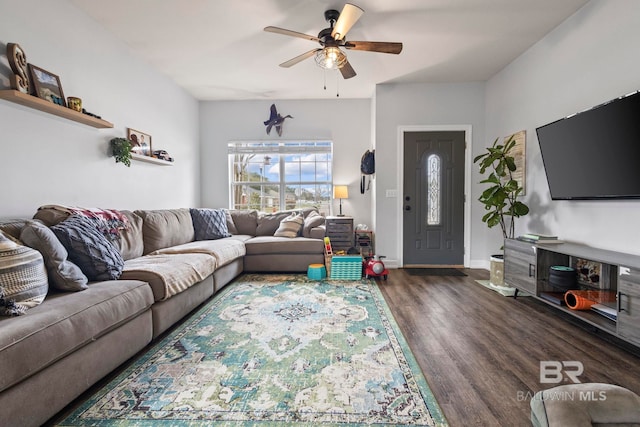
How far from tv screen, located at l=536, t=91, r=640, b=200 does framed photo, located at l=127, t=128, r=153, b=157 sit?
4398mm

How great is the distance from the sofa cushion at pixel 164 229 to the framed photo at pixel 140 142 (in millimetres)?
782

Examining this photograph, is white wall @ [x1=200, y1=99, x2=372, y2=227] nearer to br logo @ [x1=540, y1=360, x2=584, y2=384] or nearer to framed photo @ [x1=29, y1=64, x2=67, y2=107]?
framed photo @ [x1=29, y1=64, x2=67, y2=107]

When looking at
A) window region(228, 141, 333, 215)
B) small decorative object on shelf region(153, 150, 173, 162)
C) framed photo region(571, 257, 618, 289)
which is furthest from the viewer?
window region(228, 141, 333, 215)

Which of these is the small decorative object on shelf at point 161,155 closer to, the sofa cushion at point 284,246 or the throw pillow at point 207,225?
the throw pillow at point 207,225

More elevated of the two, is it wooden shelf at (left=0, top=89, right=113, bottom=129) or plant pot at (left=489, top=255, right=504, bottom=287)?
wooden shelf at (left=0, top=89, right=113, bottom=129)

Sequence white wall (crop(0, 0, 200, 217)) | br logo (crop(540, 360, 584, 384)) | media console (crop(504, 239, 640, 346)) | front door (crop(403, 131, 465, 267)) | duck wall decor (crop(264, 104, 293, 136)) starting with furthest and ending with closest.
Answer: duck wall decor (crop(264, 104, 293, 136)) → front door (crop(403, 131, 465, 267)) → white wall (crop(0, 0, 200, 217)) → media console (crop(504, 239, 640, 346)) → br logo (crop(540, 360, 584, 384))

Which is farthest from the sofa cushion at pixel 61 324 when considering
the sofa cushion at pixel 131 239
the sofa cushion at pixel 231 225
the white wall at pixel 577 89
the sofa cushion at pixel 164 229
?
the white wall at pixel 577 89

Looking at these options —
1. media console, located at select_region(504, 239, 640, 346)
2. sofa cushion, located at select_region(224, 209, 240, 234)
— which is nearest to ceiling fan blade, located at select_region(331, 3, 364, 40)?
media console, located at select_region(504, 239, 640, 346)

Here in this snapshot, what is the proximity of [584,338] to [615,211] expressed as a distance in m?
1.05

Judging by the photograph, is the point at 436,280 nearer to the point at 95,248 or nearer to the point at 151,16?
the point at 95,248

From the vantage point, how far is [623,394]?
116cm

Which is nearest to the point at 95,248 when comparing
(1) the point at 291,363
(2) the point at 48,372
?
(2) the point at 48,372

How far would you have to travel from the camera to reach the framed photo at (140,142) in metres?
3.34

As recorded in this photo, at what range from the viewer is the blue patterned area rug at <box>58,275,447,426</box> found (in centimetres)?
136
